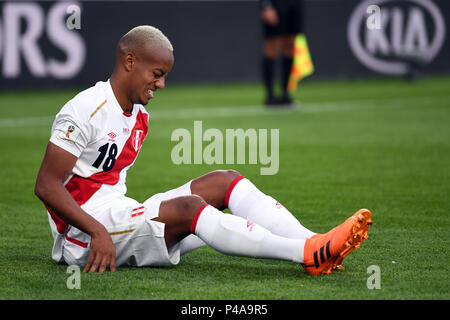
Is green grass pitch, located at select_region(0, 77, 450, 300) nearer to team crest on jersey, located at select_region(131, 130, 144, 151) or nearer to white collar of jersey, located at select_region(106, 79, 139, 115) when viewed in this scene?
team crest on jersey, located at select_region(131, 130, 144, 151)

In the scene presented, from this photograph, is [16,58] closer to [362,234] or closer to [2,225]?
[2,225]

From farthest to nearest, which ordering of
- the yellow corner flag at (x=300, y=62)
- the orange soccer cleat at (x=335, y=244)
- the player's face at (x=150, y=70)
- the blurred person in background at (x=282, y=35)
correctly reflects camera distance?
1. the yellow corner flag at (x=300, y=62)
2. the blurred person in background at (x=282, y=35)
3. the player's face at (x=150, y=70)
4. the orange soccer cleat at (x=335, y=244)

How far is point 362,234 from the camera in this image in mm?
3697

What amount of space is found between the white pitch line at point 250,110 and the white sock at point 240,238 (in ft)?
24.7

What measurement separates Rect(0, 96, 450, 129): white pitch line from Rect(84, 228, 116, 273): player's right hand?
7.33 metres

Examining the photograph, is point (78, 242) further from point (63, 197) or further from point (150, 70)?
point (150, 70)

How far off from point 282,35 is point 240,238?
966 centimetres

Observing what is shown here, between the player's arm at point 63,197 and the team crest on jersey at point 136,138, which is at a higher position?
the team crest on jersey at point 136,138

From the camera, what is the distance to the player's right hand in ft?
12.3

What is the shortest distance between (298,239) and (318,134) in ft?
20.6

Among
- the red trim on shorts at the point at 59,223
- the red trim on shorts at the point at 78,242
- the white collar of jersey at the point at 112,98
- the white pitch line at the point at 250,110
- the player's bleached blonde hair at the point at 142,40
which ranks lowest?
the white pitch line at the point at 250,110

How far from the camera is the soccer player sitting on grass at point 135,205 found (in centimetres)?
370

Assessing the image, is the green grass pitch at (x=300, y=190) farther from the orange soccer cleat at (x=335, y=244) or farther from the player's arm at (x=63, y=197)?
the player's arm at (x=63, y=197)

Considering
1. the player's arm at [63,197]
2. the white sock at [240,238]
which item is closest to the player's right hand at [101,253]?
the player's arm at [63,197]
